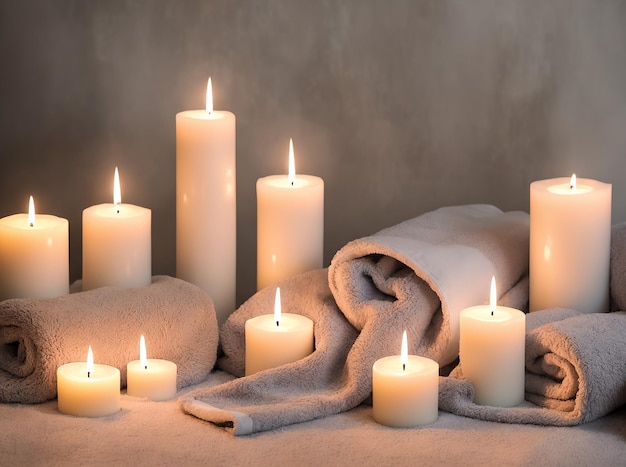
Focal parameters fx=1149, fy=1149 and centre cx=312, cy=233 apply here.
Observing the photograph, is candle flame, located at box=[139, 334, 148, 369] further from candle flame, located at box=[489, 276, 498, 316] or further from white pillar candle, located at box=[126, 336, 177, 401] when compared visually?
candle flame, located at box=[489, 276, 498, 316]

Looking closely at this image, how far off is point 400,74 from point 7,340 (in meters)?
0.90

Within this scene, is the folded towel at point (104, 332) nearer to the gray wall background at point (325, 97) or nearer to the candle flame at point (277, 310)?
the candle flame at point (277, 310)

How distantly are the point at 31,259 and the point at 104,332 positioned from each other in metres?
0.17

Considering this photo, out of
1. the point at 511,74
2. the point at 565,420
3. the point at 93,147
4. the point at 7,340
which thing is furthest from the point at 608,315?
the point at 93,147

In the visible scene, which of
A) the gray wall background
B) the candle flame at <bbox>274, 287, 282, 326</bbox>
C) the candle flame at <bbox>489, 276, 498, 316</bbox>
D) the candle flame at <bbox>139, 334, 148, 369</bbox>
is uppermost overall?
the gray wall background

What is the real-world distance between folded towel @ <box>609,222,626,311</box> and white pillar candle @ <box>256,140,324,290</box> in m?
0.44

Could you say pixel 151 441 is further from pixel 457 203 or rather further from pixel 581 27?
pixel 581 27

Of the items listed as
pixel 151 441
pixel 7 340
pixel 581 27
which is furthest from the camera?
pixel 581 27

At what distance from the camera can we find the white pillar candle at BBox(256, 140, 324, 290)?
173 centimetres

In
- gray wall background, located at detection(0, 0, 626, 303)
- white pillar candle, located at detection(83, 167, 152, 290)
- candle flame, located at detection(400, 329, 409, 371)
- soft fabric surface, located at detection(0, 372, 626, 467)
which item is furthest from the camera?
gray wall background, located at detection(0, 0, 626, 303)

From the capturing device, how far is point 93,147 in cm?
204

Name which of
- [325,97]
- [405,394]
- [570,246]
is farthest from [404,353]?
[325,97]

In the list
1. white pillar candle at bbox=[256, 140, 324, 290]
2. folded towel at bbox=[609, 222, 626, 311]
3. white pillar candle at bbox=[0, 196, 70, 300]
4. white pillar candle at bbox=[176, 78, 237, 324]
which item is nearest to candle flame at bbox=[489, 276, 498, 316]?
folded towel at bbox=[609, 222, 626, 311]

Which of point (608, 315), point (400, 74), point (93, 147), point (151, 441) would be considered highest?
point (400, 74)
